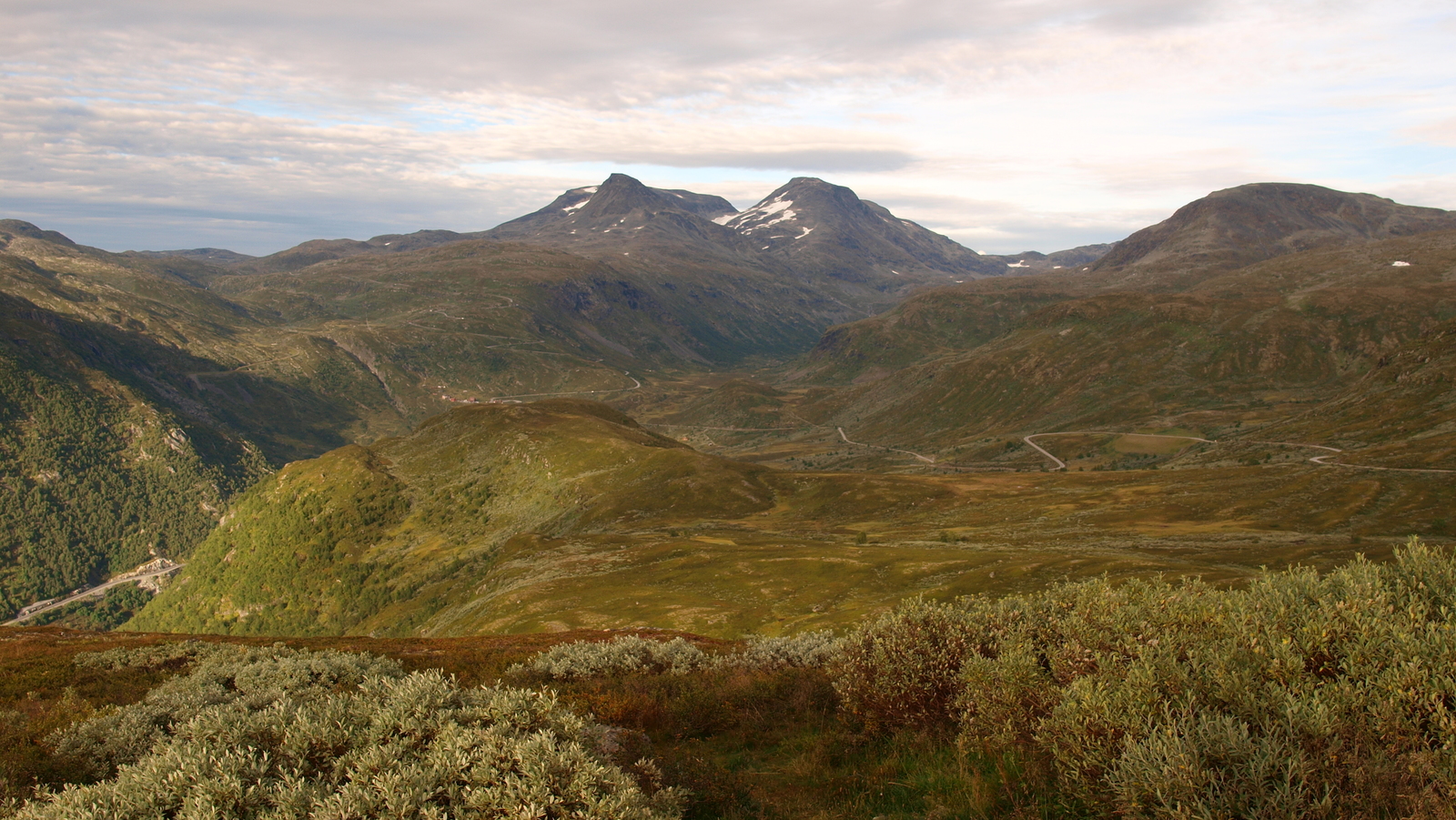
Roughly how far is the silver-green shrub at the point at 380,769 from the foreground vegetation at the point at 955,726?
0.06m

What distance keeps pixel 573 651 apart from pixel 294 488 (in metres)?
163

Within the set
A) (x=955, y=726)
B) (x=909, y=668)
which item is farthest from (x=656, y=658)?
(x=955, y=726)

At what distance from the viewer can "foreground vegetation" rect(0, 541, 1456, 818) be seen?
34.1 ft

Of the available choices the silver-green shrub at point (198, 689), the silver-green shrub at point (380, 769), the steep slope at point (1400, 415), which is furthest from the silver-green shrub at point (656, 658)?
the steep slope at point (1400, 415)

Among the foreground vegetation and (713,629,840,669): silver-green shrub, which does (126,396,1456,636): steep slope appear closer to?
(713,629,840,669): silver-green shrub

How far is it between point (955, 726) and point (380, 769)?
1264 centimetres

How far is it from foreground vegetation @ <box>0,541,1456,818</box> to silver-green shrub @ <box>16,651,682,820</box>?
0.18 ft

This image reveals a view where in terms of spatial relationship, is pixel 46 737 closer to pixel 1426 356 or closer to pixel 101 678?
pixel 101 678

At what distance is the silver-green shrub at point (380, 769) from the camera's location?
1076cm

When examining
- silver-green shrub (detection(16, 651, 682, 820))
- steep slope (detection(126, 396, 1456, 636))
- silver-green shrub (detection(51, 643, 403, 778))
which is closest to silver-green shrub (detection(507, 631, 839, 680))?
silver-green shrub (detection(51, 643, 403, 778))

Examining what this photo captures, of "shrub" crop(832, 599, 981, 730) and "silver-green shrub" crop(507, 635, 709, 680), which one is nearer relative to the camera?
"shrub" crop(832, 599, 981, 730)

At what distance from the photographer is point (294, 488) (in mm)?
160000

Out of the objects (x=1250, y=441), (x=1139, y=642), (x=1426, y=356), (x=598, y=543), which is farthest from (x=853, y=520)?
(x=1426, y=356)

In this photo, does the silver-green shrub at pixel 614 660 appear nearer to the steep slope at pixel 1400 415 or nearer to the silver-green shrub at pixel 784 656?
the silver-green shrub at pixel 784 656
